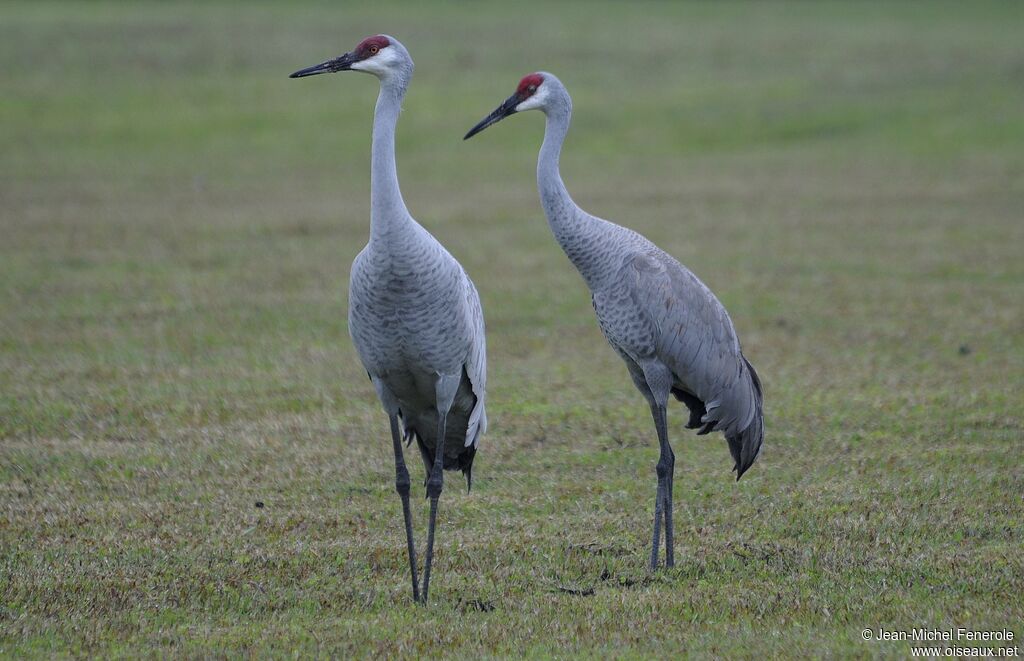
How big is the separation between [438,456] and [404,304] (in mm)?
738

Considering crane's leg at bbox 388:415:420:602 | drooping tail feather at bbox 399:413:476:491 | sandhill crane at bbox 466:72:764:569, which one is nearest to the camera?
crane's leg at bbox 388:415:420:602

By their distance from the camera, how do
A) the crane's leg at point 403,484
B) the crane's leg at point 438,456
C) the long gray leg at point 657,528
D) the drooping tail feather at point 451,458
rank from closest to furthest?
the crane's leg at point 438,456 → the crane's leg at point 403,484 → the long gray leg at point 657,528 → the drooping tail feather at point 451,458

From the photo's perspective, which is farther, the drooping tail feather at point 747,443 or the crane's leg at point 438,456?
the drooping tail feather at point 747,443

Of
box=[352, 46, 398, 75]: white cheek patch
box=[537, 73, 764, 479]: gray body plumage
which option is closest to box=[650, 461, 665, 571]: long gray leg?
box=[537, 73, 764, 479]: gray body plumage

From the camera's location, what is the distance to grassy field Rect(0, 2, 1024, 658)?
16.0 feet

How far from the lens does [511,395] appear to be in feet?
26.7

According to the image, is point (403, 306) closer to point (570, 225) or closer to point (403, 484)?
point (403, 484)

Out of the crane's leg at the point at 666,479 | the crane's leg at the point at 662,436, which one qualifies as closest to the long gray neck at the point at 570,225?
the crane's leg at the point at 662,436

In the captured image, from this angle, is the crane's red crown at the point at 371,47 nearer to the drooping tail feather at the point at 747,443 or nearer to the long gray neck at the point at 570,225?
the long gray neck at the point at 570,225

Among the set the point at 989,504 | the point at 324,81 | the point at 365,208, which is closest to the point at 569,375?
the point at 989,504

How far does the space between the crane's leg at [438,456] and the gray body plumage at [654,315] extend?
2.72ft

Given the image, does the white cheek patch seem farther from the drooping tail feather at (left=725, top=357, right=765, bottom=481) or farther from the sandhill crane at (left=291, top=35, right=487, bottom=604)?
the drooping tail feather at (left=725, top=357, right=765, bottom=481)

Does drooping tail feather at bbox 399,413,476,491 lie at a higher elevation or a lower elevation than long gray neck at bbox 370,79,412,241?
lower

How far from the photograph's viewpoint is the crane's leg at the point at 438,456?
5031mm
